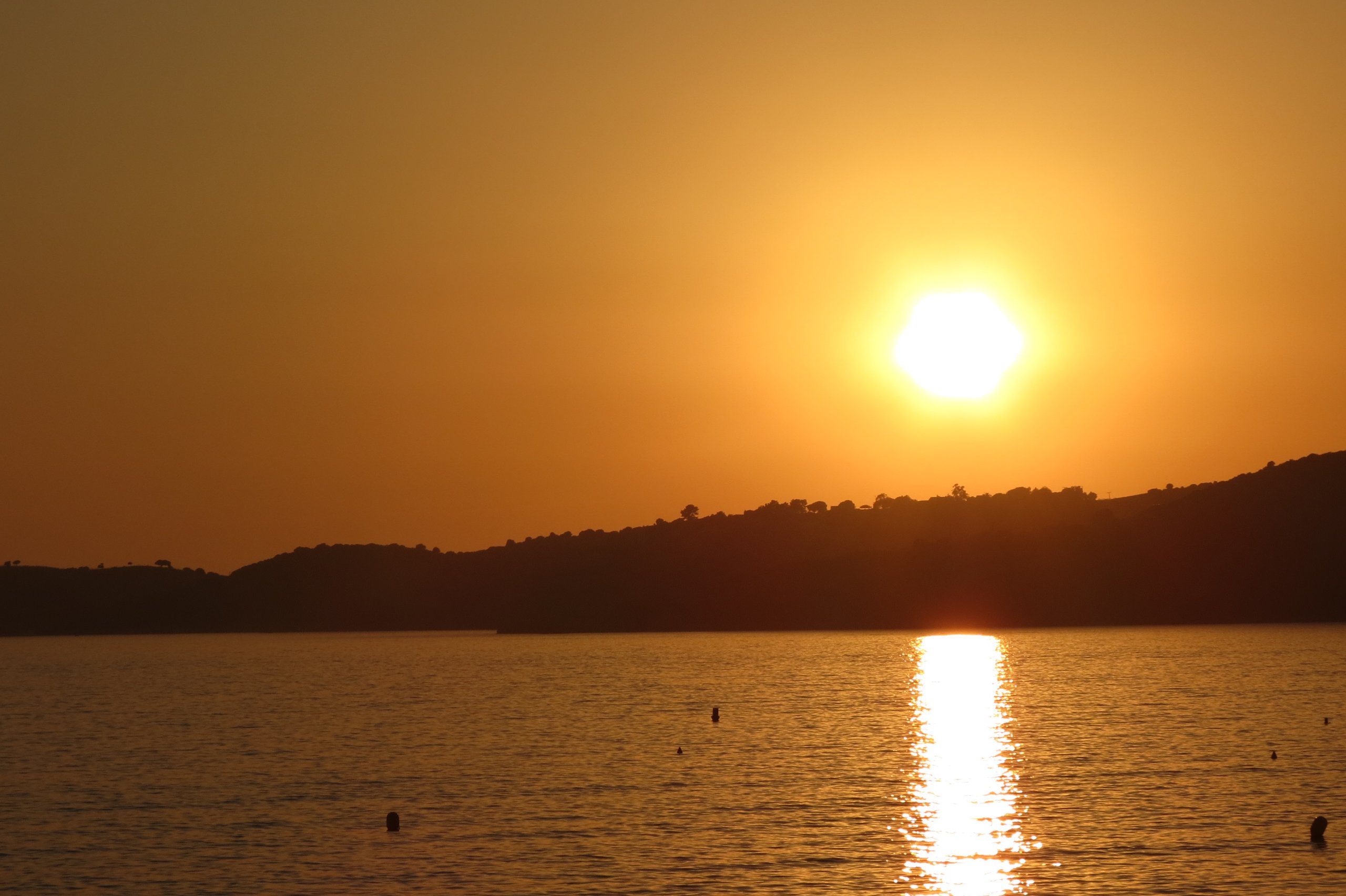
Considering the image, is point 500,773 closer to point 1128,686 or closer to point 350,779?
point 350,779

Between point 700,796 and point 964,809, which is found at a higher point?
point 700,796

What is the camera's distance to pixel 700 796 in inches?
2808

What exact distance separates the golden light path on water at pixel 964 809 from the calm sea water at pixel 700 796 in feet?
0.73

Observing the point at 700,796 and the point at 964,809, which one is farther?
the point at 700,796

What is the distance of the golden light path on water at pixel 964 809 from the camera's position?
50406mm

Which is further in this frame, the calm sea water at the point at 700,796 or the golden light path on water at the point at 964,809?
the calm sea water at the point at 700,796

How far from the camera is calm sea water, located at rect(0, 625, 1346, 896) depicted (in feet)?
170

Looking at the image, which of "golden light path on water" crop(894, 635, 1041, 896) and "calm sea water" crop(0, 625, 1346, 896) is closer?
"golden light path on water" crop(894, 635, 1041, 896)

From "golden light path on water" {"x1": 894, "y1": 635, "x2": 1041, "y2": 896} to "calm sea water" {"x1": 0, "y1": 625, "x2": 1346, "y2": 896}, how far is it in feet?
0.73

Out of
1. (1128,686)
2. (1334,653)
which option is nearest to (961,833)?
(1128,686)

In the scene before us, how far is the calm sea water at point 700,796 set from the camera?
51906mm

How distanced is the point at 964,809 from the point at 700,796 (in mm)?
13459

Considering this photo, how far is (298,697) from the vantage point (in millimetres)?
158125

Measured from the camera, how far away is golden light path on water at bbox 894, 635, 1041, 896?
50.4 meters
